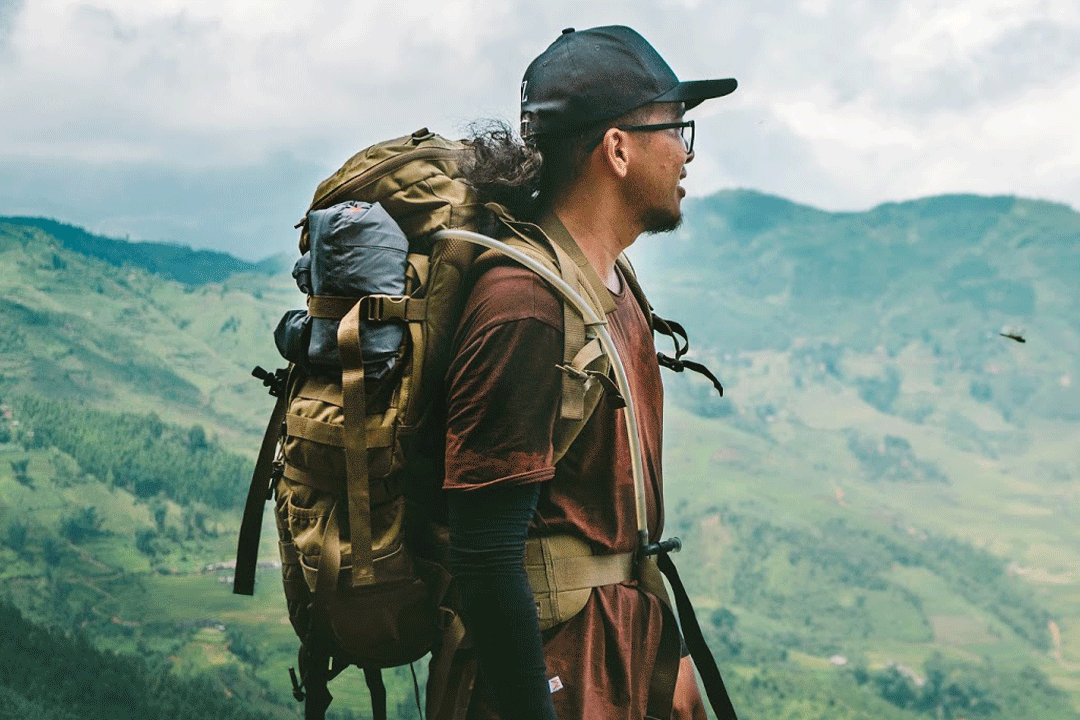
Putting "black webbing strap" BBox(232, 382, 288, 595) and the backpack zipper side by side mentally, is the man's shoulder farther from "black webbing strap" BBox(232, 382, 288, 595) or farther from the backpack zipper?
"black webbing strap" BBox(232, 382, 288, 595)

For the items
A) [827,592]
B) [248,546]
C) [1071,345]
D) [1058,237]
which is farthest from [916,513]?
[248,546]

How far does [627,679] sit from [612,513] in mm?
402

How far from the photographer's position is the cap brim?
292 cm

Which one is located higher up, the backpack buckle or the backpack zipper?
the backpack zipper

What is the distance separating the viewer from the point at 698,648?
120 inches

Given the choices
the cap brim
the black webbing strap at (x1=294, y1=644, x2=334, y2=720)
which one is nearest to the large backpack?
the black webbing strap at (x1=294, y1=644, x2=334, y2=720)

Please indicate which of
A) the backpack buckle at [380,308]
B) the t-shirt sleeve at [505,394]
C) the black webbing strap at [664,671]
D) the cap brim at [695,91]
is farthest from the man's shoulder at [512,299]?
the black webbing strap at [664,671]

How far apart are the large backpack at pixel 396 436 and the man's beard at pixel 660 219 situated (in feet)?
1.00

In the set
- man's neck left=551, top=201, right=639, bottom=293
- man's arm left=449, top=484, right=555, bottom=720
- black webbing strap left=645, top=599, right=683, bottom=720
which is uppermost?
man's neck left=551, top=201, right=639, bottom=293

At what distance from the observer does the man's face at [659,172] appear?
9.55ft

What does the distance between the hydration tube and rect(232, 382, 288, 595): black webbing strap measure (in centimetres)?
83

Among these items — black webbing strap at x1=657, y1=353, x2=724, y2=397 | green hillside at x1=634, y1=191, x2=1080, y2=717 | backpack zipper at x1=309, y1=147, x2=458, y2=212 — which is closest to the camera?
backpack zipper at x1=309, y1=147, x2=458, y2=212

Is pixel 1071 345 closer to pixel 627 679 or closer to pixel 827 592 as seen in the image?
pixel 827 592

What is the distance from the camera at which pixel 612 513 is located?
2.81 metres
